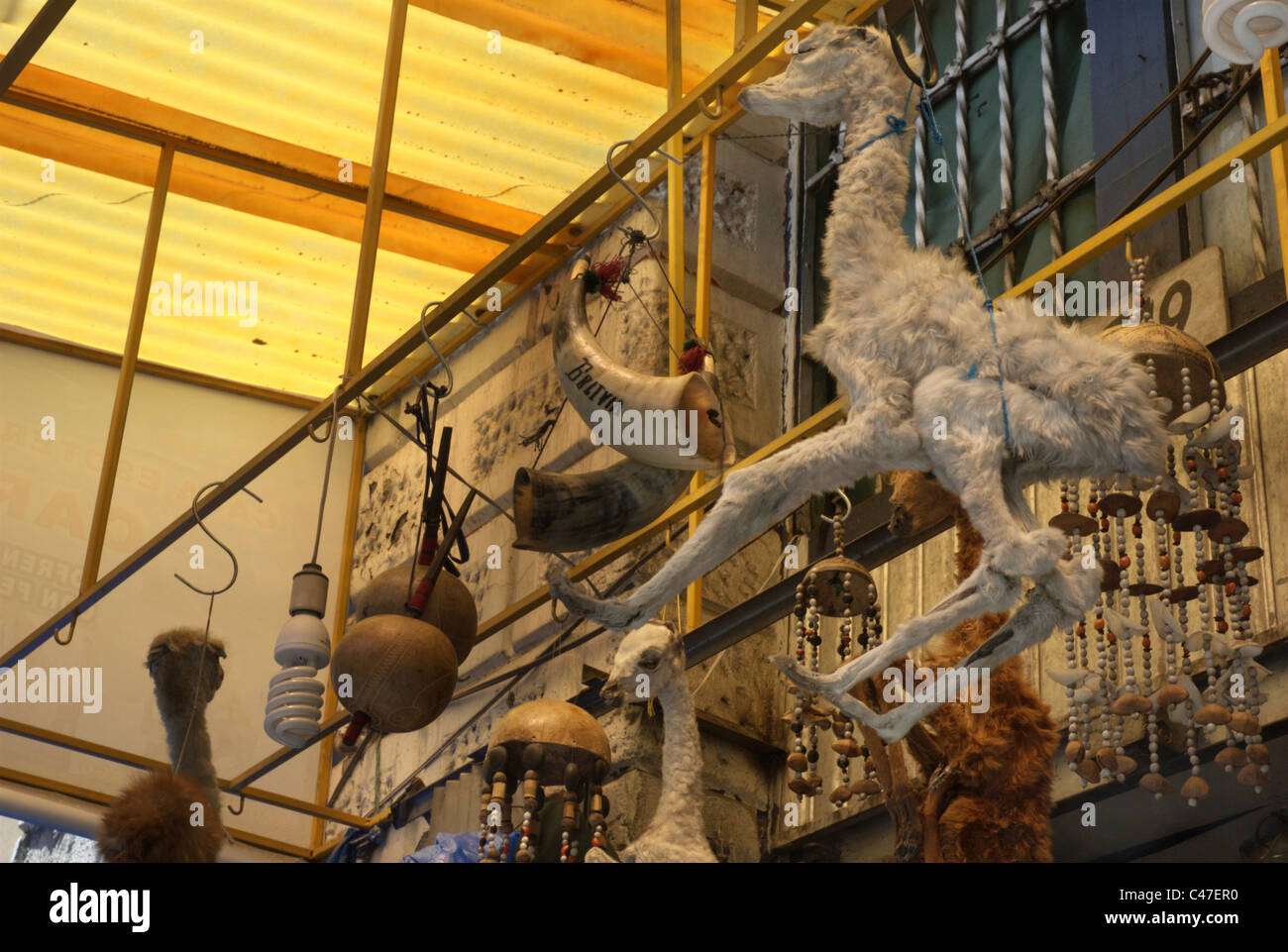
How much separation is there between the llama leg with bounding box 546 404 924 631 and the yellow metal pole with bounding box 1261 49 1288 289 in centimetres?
99

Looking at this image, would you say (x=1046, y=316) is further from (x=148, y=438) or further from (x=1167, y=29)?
(x=148, y=438)

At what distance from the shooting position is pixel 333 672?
11.7 ft

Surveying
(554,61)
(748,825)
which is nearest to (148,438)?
(554,61)

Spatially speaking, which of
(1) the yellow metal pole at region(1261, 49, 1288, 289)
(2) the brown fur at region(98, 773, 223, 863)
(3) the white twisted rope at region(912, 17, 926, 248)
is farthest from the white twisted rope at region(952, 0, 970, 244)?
(2) the brown fur at region(98, 773, 223, 863)

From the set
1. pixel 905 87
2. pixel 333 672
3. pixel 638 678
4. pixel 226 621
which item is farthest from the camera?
pixel 226 621

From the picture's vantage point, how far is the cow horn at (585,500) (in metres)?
3.37

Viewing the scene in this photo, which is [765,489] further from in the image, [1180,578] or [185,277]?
[185,277]

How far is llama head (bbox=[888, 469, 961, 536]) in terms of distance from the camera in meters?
3.40

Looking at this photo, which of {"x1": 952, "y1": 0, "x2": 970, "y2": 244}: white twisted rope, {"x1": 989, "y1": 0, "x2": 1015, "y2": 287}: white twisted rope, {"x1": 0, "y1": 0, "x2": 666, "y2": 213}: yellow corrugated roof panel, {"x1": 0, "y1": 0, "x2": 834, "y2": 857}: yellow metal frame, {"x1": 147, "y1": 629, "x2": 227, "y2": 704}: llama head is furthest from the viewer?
{"x1": 0, "y1": 0, "x2": 666, "y2": 213}: yellow corrugated roof panel

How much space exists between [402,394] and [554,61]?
6.39 feet

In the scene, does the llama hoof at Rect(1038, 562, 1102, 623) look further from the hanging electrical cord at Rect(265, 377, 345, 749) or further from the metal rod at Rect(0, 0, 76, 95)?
the metal rod at Rect(0, 0, 76, 95)

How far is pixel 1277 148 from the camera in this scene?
325cm

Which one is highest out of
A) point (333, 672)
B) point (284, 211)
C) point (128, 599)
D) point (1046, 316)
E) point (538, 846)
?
point (284, 211)

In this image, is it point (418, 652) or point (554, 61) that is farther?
point (554, 61)
